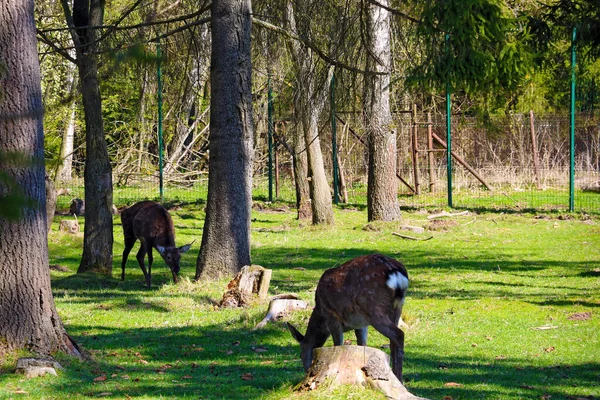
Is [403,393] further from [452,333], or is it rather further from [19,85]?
[19,85]

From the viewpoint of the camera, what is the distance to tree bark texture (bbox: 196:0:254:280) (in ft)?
45.7

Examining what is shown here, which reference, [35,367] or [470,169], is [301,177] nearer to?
[470,169]

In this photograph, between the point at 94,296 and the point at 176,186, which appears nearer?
the point at 94,296

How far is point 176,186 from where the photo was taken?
29875 millimetres

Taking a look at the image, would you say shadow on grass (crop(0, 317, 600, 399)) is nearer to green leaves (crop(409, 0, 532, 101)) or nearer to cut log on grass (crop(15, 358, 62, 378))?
cut log on grass (crop(15, 358, 62, 378))

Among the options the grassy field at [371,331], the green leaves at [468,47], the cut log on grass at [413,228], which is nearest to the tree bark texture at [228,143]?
the grassy field at [371,331]

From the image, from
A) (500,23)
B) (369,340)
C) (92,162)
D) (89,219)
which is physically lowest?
(369,340)

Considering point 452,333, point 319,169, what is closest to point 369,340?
point 452,333

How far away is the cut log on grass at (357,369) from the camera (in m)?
6.79

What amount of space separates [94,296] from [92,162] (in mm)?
2832

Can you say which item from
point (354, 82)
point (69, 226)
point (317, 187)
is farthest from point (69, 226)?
point (354, 82)

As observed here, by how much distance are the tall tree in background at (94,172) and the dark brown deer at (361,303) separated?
8.12m

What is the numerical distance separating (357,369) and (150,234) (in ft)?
31.8

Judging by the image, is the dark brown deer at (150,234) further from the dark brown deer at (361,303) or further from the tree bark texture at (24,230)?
the dark brown deer at (361,303)
